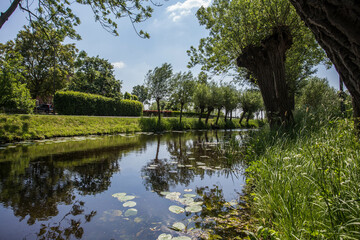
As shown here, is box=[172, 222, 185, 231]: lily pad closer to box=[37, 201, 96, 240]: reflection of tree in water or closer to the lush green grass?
box=[37, 201, 96, 240]: reflection of tree in water

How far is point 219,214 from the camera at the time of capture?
2967 millimetres

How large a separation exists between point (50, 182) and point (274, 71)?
25.9 ft

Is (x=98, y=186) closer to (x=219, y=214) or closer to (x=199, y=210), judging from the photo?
(x=199, y=210)

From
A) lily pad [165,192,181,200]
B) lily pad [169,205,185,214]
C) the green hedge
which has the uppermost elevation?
the green hedge

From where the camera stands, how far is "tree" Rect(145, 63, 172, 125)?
23875mm

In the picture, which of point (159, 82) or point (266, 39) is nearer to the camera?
point (266, 39)

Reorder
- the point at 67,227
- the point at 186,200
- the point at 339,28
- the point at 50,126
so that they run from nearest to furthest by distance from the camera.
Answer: the point at 339,28
the point at 67,227
the point at 186,200
the point at 50,126

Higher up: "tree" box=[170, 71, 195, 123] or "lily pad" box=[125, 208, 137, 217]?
"tree" box=[170, 71, 195, 123]

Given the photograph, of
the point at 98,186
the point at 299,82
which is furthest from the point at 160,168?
the point at 299,82

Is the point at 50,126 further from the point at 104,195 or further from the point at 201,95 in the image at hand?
the point at 201,95

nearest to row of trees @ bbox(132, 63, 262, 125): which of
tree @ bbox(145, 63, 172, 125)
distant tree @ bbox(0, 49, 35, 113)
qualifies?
tree @ bbox(145, 63, 172, 125)

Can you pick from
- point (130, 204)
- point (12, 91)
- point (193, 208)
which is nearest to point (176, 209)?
point (193, 208)

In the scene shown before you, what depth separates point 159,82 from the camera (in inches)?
946

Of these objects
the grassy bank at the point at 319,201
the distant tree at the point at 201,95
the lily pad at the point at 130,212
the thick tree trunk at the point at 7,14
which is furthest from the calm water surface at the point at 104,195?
the distant tree at the point at 201,95
